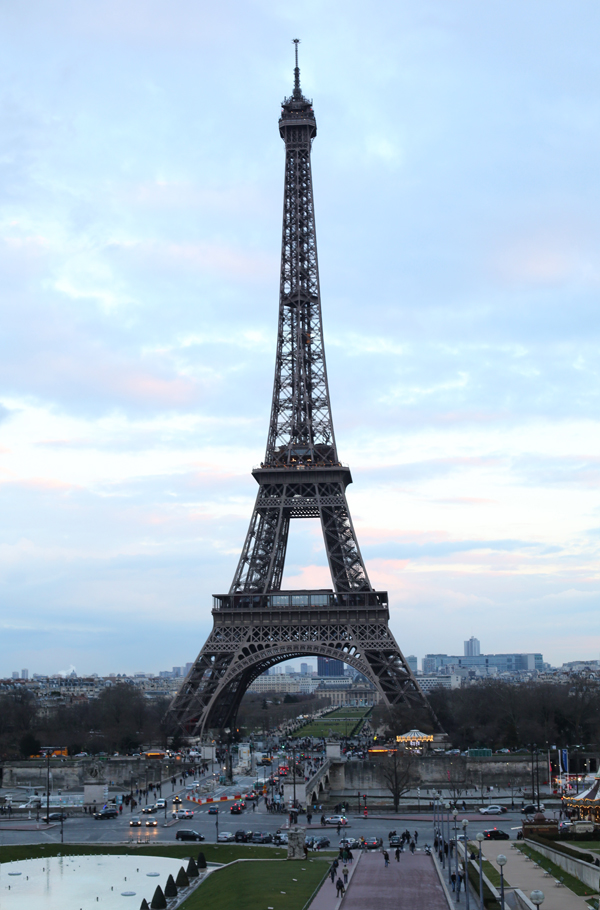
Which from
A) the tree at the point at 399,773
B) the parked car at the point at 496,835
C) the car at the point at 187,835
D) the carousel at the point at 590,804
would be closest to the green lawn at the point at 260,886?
the car at the point at 187,835

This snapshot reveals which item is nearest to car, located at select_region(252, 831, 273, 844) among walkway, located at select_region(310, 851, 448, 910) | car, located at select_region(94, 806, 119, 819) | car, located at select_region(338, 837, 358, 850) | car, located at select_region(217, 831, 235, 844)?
car, located at select_region(217, 831, 235, 844)

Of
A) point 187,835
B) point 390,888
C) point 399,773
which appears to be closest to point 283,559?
point 399,773

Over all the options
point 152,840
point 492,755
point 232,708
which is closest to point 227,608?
point 232,708

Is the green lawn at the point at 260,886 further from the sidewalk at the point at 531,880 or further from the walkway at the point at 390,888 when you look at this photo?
the sidewalk at the point at 531,880

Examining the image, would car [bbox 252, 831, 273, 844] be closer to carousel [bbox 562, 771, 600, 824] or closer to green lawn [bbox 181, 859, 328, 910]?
green lawn [bbox 181, 859, 328, 910]

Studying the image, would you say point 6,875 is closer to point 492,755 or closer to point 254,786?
point 254,786
